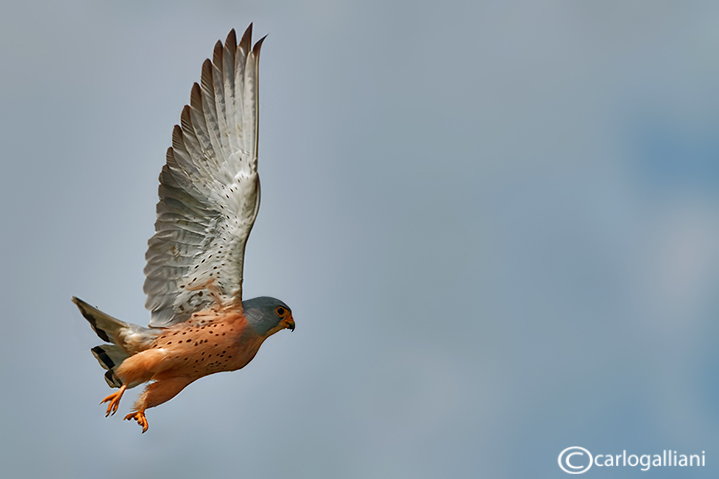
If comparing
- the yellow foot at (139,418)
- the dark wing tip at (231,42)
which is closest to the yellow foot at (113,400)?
the yellow foot at (139,418)

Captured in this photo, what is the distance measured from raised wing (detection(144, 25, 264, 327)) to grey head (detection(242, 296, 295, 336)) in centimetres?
25

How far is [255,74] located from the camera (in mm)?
13797

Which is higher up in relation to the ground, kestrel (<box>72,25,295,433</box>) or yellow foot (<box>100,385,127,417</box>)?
kestrel (<box>72,25,295,433</box>)

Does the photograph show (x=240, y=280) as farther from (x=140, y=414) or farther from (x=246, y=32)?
(x=246, y=32)

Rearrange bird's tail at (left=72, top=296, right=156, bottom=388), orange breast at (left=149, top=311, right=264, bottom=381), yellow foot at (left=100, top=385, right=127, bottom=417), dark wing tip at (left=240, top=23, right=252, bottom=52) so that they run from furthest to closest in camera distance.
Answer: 1. dark wing tip at (left=240, top=23, right=252, bottom=52)
2. bird's tail at (left=72, top=296, right=156, bottom=388)
3. orange breast at (left=149, top=311, right=264, bottom=381)
4. yellow foot at (left=100, top=385, right=127, bottom=417)

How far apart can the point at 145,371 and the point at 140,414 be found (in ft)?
1.88

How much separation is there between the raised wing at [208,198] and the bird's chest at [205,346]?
13.6 inches

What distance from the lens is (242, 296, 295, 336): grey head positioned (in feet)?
45.2

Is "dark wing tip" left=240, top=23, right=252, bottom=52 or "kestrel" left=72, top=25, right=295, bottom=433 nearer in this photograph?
"kestrel" left=72, top=25, right=295, bottom=433

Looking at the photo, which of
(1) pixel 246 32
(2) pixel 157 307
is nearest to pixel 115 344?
(2) pixel 157 307

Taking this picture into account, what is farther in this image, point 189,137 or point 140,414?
point 189,137

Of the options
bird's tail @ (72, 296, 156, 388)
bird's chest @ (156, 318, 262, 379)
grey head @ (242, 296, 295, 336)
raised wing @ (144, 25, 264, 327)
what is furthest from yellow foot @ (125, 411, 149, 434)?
grey head @ (242, 296, 295, 336)

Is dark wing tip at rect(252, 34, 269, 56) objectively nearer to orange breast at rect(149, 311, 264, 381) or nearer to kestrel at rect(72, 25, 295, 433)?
kestrel at rect(72, 25, 295, 433)

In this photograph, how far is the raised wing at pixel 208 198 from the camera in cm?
1368
